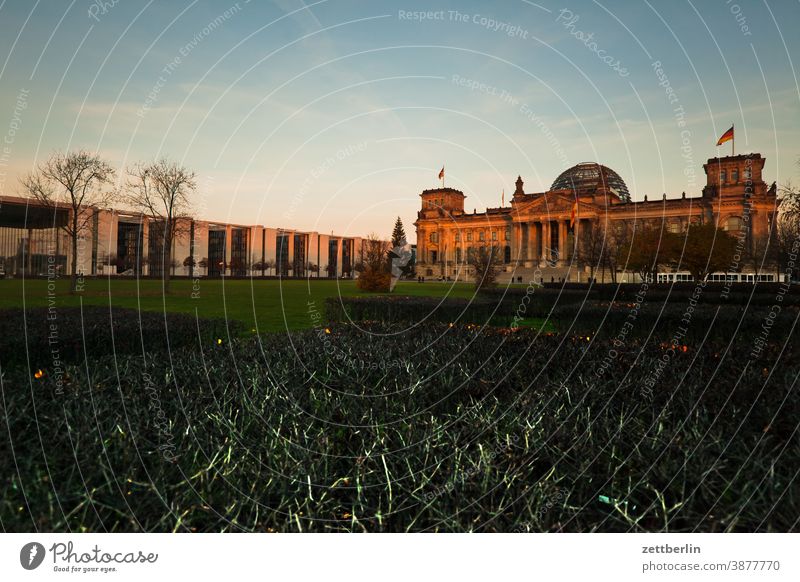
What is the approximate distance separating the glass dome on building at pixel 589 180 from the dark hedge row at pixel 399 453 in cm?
7887

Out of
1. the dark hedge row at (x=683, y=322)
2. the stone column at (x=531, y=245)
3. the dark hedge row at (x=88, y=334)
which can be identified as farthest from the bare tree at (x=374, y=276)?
the stone column at (x=531, y=245)

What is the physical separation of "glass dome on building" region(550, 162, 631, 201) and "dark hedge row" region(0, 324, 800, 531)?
78.9 metres

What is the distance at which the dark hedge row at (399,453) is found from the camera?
2141 millimetres

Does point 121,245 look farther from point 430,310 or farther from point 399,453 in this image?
point 399,453

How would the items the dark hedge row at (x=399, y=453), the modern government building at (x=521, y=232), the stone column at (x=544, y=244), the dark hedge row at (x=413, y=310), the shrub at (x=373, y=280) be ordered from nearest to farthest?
the dark hedge row at (x=399, y=453) < the dark hedge row at (x=413, y=310) < the shrub at (x=373, y=280) < the modern government building at (x=521, y=232) < the stone column at (x=544, y=244)

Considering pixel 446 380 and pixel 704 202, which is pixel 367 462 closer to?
pixel 446 380

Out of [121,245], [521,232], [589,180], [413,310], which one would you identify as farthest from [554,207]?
[413,310]

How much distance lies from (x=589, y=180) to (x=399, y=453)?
87589mm

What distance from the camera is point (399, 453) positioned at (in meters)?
2.57

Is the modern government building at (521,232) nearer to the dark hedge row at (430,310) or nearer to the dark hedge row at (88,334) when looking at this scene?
the dark hedge row at (430,310)

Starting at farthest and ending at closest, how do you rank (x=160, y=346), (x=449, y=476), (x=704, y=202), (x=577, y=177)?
1. (x=577, y=177)
2. (x=704, y=202)
3. (x=160, y=346)
4. (x=449, y=476)
